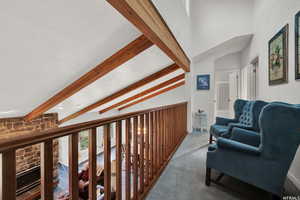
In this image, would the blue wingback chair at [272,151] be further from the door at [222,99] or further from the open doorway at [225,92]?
the door at [222,99]

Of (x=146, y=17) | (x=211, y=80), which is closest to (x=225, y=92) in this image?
(x=211, y=80)

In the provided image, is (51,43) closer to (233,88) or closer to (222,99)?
(233,88)

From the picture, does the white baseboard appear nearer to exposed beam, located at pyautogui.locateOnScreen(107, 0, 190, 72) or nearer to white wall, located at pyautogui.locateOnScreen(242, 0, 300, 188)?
white wall, located at pyautogui.locateOnScreen(242, 0, 300, 188)

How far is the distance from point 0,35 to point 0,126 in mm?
1879

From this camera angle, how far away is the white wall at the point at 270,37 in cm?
182

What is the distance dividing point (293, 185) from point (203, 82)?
3.31 metres

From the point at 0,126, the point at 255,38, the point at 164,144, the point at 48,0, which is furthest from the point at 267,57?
the point at 0,126

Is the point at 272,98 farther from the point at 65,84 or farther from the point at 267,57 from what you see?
the point at 65,84

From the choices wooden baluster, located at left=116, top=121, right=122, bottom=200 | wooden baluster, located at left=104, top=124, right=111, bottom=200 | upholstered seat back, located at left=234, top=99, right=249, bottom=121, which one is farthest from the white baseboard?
wooden baluster, located at left=104, top=124, right=111, bottom=200

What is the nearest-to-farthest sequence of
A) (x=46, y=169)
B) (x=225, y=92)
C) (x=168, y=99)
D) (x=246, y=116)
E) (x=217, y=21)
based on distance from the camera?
1. (x=46, y=169)
2. (x=246, y=116)
3. (x=217, y=21)
4. (x=225, y=92)
5. (x=168, y=99)

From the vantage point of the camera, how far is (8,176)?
0.50m

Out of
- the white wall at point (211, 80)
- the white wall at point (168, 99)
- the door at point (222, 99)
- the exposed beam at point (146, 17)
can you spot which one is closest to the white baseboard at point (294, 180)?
the exposed beam at point (146, 17)

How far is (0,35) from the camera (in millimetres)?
1006

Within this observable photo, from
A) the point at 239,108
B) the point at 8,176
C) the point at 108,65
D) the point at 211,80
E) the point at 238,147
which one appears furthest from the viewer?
the point at 211,80
